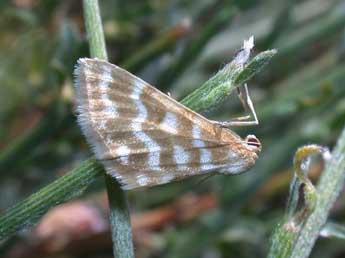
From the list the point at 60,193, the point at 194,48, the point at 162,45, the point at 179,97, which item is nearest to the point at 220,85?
the point at 60,193

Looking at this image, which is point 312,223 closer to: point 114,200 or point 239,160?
point 239,160

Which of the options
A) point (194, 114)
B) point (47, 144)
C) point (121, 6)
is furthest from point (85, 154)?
point (194, 114)

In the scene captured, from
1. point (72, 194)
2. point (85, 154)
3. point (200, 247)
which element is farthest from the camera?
point (85, 154)

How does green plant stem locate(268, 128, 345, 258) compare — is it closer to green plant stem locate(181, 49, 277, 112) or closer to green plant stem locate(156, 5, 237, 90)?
green plant stem locate(181, 49, 277, 112)

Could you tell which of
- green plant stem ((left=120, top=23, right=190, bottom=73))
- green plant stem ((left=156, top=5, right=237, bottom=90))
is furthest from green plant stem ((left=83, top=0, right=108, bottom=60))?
green plant stem ((left=156, top=5, right=237, bottom=90))

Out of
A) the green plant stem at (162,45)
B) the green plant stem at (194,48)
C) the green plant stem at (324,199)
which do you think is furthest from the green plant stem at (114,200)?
the green plant stem at (194,48)

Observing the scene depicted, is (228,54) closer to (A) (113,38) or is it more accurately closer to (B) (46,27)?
(A) (113,38)
